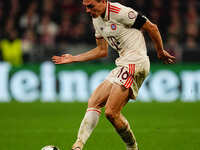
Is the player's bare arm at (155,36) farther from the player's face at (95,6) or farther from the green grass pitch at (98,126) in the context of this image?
the green grass pitch at (98,126)

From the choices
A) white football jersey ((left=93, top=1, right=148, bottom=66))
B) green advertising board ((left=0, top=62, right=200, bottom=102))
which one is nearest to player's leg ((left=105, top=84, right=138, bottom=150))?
white football jersey ((left=93, top=1, right=148, bottom=66))

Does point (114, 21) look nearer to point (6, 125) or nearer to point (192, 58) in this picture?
point (6, 125)

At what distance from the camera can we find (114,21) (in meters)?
6.27

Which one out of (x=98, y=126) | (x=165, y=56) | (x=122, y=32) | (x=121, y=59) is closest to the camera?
(x=122, y=32)

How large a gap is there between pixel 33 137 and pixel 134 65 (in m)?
3.00

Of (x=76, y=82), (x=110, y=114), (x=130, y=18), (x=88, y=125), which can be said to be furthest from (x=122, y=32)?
(x=76, y=82)

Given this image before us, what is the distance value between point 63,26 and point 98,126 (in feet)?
21.4

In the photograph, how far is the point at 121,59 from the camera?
6.44m

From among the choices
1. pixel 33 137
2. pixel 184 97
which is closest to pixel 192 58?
pixel 184 97

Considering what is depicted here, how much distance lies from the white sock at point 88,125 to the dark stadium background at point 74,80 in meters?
1.18

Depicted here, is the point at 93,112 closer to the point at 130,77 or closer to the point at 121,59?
the point at 130,77

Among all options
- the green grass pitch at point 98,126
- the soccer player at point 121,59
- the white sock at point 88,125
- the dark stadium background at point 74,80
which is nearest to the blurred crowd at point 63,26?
the dark stadium background at point 74,80

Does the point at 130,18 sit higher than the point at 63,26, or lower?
higher

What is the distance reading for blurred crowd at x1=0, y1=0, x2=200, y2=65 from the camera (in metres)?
15.1
